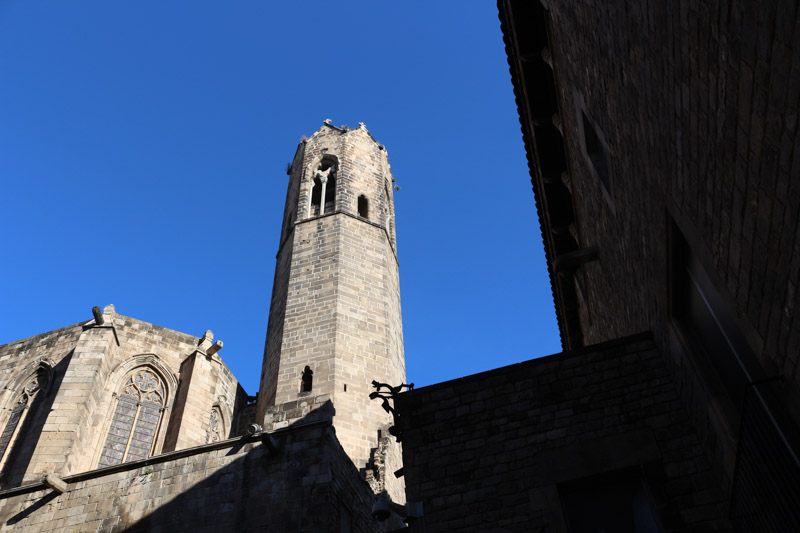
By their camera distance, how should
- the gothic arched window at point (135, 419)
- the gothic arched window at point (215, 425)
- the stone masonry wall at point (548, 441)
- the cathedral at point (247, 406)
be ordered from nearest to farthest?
the stone masonry wall at point (548, 441), the cathedral at point (247, 406), the gothic arched window at point (135, 419), the gothic arched window at point (215, 425)

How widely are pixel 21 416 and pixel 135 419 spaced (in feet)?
8.95

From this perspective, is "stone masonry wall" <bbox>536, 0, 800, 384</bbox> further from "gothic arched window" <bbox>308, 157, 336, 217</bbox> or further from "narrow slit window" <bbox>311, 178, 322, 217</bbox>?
"narrow slit window" <bbox>311, 178, 322, 217</bbox>

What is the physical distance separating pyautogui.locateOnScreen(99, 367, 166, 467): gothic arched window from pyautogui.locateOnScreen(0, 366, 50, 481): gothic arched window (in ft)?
6.20

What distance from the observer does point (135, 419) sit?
15938 millimetres

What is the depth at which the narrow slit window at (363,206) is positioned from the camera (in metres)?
20.0

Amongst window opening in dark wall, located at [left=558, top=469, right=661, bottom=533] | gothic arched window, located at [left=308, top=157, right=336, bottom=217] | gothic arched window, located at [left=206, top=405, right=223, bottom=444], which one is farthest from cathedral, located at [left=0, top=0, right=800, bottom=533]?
gothic arched window, located at [left=308, top=157, right=336, bottom=217]

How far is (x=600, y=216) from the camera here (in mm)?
8570

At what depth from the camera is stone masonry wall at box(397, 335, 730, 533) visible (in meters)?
5.88

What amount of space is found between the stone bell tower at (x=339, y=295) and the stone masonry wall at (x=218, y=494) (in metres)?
4.21

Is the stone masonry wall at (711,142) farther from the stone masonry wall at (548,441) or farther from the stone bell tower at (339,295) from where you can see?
the stone bell tower at (339,295)

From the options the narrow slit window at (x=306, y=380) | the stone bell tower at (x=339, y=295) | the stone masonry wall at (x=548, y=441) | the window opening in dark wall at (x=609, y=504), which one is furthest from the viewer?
the narrow slit window at (x=306, y=380)

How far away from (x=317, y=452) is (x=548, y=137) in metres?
5.98

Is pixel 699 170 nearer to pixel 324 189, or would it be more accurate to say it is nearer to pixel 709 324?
pixel 709 324

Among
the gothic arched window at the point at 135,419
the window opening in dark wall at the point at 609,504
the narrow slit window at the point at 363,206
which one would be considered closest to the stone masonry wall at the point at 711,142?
the window opening in dark wall at the point at 609,504
